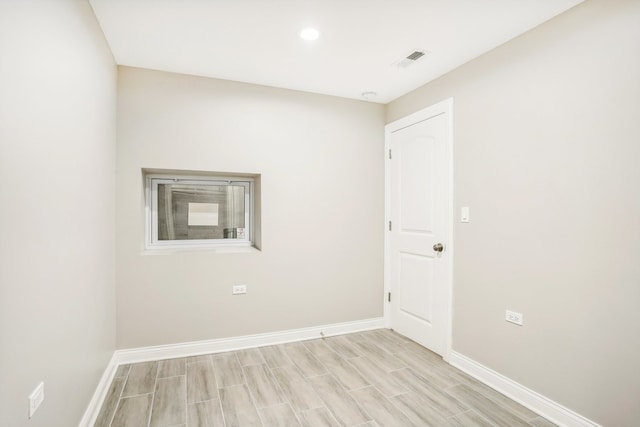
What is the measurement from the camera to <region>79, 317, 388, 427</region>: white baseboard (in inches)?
96.3

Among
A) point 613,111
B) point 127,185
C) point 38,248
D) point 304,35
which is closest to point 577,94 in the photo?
point 613,111

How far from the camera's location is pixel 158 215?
10.2 feet

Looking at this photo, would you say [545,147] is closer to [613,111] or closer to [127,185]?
[613,111]

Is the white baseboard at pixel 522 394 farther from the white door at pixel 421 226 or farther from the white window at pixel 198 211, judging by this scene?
the white window at pixel 198 211

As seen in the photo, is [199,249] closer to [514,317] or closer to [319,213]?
[319,213]

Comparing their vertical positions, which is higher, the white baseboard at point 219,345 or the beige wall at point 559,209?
the beige wall at point 559,209

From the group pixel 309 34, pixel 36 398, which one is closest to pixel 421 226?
pixel 309 34

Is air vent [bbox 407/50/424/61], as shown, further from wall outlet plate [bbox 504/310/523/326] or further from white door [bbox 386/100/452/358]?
wall outlet plate [bbox 504/310/523/326]

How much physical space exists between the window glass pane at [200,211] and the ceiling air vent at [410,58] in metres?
1.95

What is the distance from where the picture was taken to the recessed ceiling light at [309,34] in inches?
85.6

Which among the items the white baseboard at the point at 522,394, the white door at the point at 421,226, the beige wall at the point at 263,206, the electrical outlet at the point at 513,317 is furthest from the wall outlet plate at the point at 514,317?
the beige wall at the point at 263,206

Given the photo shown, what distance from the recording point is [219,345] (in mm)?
2936

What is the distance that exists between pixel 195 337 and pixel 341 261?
1590 millimetres

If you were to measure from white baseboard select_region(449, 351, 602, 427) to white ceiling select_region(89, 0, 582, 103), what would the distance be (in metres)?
2.42
